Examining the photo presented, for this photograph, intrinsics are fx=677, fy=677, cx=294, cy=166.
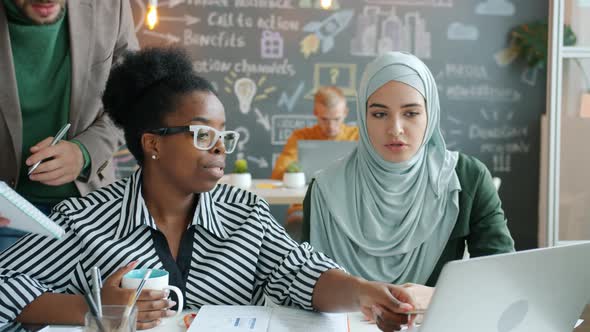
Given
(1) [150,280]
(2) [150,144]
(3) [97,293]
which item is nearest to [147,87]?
(2) [150,144]

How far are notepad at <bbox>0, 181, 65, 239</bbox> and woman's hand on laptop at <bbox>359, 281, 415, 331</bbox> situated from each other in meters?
0.60

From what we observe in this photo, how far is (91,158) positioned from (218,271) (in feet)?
1.80

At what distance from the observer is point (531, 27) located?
5238 mm

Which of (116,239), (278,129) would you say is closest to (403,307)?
(116,239)

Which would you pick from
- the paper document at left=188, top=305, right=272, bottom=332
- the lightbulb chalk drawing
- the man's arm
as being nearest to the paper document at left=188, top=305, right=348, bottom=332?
the paper document at left=188, top=305, right=272, bottom=332

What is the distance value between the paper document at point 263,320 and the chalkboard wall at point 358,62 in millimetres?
3813

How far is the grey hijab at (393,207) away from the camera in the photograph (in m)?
1.89

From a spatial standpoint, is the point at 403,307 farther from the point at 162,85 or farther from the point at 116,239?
the point at 162,85

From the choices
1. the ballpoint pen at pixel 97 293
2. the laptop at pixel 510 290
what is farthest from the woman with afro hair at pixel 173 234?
the laptop at pixel 510 290

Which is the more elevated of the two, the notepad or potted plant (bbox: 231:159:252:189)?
the notepad

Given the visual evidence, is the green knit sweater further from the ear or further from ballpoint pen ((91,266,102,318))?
ballpoint pen ((91,266,102,318))

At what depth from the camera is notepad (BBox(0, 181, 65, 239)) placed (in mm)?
958

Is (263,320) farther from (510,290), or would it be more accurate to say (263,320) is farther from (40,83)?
(40,83)

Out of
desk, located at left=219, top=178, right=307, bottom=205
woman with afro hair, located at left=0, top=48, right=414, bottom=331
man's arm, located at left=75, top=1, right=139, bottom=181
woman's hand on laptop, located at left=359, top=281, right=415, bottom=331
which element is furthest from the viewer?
desk, located at left=219, top=178, right=307, bottom=205
